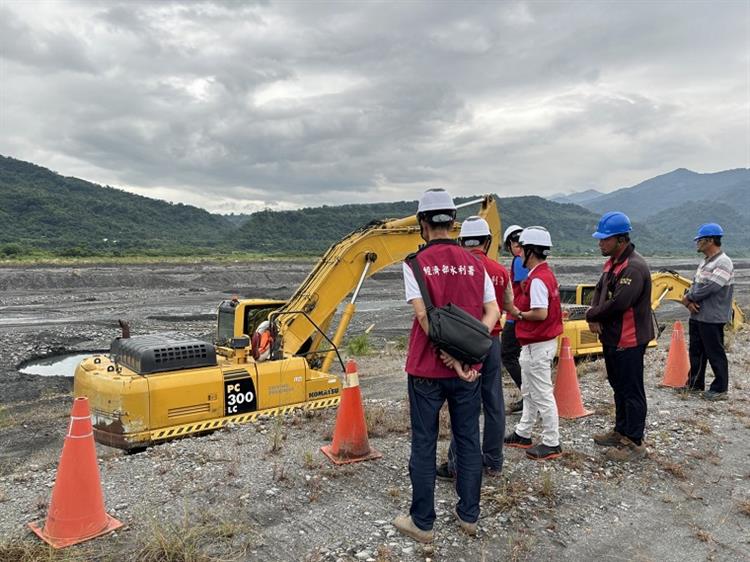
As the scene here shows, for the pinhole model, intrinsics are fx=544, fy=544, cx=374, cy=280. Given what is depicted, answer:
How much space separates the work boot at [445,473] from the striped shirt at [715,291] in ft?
14.7

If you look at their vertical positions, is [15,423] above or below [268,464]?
below

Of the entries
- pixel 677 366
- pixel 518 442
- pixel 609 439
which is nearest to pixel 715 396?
pixel 677 366

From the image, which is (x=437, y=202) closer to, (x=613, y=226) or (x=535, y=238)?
(x=535, y=238)

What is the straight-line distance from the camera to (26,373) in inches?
509

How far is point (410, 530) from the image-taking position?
12.1 ft

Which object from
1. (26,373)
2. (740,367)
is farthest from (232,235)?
(740,367)

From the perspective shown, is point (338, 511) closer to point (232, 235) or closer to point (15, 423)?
point (15, 423)

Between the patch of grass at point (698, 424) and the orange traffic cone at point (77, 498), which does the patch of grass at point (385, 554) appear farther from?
the patch of grass at point (698, 424)

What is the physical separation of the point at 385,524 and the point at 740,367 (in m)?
8.30

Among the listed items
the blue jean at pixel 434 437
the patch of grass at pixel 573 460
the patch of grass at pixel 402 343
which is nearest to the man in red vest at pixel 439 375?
the blue jean at pixel 434 437

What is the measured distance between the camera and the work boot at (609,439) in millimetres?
5287

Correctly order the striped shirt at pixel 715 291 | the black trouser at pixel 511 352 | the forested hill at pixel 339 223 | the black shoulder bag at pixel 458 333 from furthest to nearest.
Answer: the forested hill at pixel 339 223, the striped shirt at pixel 715 291, the black trouser at pixel 511 352, the black shoulder bag at pixel 458 333

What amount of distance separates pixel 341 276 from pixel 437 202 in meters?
4.57

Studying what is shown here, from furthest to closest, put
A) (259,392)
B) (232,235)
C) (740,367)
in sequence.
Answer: (232,235) < (740,367) < (259,392)
